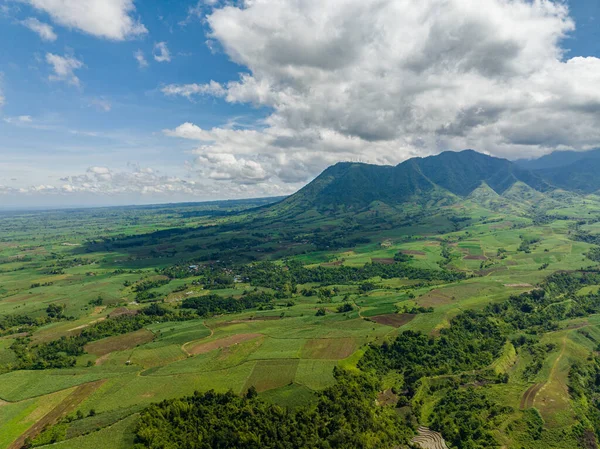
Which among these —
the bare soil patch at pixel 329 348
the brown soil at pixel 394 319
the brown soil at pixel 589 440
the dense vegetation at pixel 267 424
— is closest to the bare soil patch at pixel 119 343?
the dense vegetation at pixel 267 424

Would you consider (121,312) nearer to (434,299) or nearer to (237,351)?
(237,351)

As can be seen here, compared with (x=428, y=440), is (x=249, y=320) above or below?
above

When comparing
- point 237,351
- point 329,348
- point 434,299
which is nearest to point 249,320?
point 237,351

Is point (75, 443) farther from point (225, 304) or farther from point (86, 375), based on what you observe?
point (225, 304)

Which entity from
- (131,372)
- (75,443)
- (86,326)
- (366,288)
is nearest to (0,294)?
(86,326)

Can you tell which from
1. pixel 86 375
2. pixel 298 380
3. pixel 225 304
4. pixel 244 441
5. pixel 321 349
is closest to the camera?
pixel 244 441

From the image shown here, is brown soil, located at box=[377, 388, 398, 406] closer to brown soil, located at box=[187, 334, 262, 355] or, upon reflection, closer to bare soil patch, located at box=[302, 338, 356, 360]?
bare soil patch, located at box=[302, 338, 356, 360]

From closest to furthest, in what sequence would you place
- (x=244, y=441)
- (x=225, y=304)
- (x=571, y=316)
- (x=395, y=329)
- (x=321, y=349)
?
(x=244, y=441) → (x=321, y=349) → (x=395, y=329) → (x=571, y=316) → (x=225, y=304)
